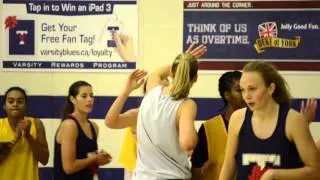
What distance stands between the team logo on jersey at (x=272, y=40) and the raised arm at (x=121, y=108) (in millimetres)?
1431

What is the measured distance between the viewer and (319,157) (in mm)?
2377

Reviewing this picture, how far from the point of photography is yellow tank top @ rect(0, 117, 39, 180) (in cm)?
383

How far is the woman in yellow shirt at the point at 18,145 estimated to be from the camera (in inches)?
149

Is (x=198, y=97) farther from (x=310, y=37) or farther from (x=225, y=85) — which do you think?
(x=225, y=85)

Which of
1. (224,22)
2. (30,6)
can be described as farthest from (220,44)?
(30,6)

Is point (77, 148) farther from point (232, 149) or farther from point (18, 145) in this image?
point (232, 149)

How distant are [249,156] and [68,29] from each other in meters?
2.49

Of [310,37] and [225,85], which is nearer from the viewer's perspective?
[225,85]

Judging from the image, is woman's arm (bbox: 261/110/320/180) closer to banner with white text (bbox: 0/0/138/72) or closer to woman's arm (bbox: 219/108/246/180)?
woman's arm (bbox: 219/108/246/180)

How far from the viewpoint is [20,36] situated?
449 cm

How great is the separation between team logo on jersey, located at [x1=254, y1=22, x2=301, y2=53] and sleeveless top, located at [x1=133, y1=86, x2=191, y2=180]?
1.79 m

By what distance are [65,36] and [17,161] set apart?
45.4 inches

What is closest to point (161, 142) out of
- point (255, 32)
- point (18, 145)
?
point (18, 145)

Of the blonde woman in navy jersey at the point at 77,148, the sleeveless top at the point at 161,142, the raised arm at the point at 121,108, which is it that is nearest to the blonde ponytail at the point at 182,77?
the sleeveless top at the point at 161,142
